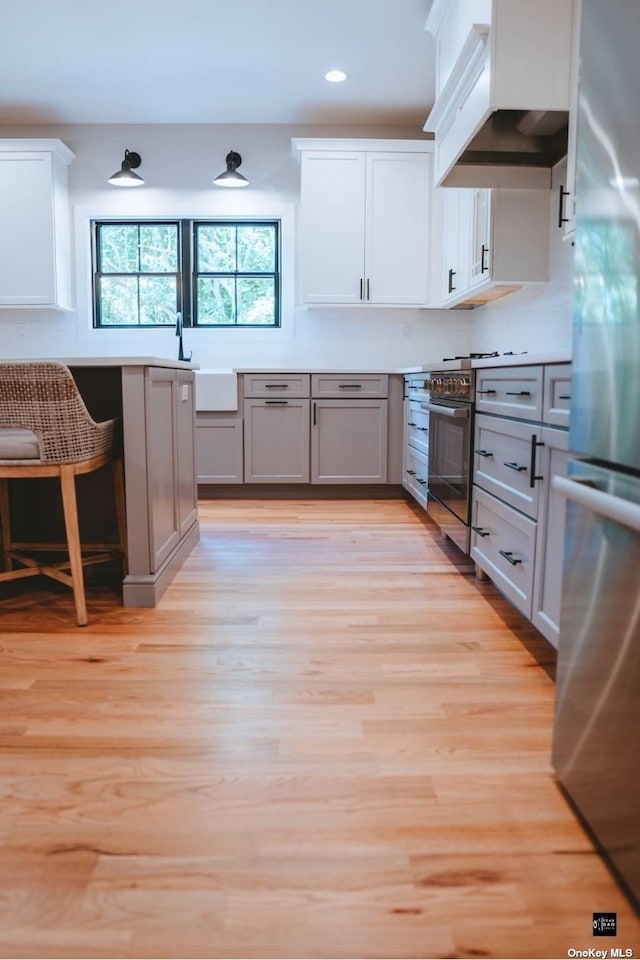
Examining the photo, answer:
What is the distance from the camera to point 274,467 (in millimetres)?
4555

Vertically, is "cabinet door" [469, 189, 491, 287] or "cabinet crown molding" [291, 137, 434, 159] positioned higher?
"cabinet crown molding" [291, 137, 434, 159]

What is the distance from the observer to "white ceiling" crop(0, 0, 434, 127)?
3.49 meters

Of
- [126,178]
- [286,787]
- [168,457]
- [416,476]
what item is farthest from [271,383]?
[286,787]

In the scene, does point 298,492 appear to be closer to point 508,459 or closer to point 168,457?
point 168,457

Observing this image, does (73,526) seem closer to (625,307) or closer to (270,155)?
(625,307)

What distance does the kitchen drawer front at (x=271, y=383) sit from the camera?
4.49 metres

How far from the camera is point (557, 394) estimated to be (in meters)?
1.80

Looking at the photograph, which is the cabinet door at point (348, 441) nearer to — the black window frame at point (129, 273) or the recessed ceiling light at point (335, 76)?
the black window frame at point (129, 273)

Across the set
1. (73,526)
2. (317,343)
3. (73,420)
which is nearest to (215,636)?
(73,526)

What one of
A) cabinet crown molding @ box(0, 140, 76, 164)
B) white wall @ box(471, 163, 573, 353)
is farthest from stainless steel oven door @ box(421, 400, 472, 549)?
Answer: cabinet crown molding @ box(0, 140, 76, 164)

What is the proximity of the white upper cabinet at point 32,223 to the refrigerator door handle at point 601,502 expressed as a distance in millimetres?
4476

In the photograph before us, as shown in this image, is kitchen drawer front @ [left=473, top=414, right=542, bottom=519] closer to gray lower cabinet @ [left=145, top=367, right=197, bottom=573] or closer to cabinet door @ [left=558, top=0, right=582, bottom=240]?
cabinet door @ [left=558, top=0, right=582, bottom=240]

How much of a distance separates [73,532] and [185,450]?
0.98 m

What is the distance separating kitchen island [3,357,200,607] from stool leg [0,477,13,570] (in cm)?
13
